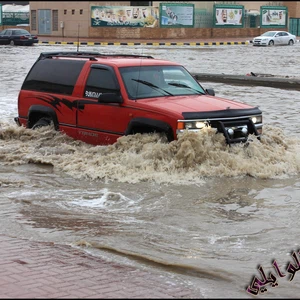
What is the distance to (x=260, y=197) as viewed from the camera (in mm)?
9719

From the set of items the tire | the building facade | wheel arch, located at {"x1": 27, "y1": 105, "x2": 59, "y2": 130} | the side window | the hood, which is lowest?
the tire

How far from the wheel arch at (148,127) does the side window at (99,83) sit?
808 mm

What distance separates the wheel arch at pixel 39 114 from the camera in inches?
496

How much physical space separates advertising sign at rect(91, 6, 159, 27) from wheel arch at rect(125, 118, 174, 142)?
5702 cm

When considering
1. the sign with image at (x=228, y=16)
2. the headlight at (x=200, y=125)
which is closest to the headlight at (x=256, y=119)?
the headlight at (x=200, y=125)

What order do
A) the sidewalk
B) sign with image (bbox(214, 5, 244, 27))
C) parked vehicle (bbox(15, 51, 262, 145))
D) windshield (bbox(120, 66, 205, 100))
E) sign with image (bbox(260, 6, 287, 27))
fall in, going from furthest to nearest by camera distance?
1. sign with image (bbox(260, 6, 287, 27))
2. sign with image (bbox(214, 5, 244, 27))
3. windshield (bbox(120, 66, 205, 100))
4. parked vehicle (bbox(15, 51, 262, 145))
5. the sidewalk

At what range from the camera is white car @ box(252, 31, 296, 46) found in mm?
59219

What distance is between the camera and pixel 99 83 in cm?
1192

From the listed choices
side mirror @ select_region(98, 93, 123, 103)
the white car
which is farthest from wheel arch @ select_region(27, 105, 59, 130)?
the white car

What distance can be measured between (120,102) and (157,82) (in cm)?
90

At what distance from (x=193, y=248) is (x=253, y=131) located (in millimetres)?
4355

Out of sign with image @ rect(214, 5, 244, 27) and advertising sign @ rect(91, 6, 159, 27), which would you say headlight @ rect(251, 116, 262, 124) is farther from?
sign with image @ rect(214, 5, 244, 27)

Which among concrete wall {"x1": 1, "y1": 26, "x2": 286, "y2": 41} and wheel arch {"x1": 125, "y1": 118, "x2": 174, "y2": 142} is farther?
concrete wall {"x1": 1, "y1": 26, "x2": 286, "y2": 41}

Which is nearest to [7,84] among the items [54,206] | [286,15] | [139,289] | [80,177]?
[80,177]
